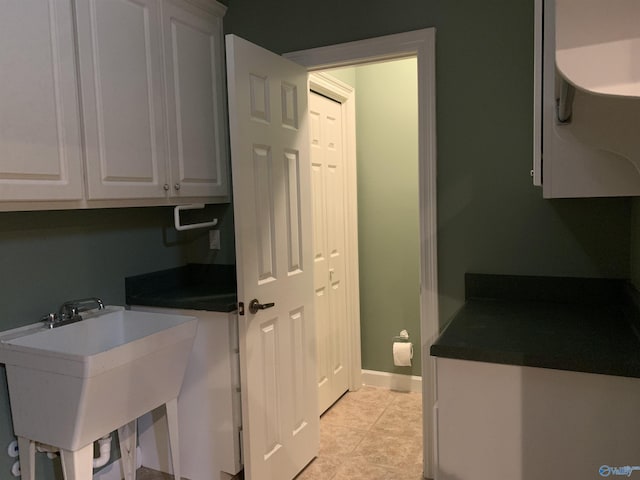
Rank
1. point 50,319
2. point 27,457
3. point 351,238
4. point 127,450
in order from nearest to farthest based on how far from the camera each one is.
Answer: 1. point 27,457
2. point 50,319
3. point 127,450
4. point 351,238

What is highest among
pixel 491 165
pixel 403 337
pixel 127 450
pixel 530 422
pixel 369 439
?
pixel 491 165

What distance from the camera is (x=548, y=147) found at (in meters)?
1.40

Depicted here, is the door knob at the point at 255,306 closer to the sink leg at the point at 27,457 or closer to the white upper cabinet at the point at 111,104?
the white upper cabinet at the point at 111,104

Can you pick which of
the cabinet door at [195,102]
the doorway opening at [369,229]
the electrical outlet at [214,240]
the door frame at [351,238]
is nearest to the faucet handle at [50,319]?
the cabinet door at [195,102]

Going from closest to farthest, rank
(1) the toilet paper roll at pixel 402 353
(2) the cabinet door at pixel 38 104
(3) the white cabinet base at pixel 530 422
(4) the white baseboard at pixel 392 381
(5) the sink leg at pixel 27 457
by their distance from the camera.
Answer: (3) the white cabinet base at pixel 530 422 → (2) the cabinet door at pixel 38 104 → (5) the sink leg at pixel 27 457 → (1) the toilet paper roll at pixel 402 353 → (4) the white baseboard at pixel 392 381

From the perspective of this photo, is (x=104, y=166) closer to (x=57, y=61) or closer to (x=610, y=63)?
(x=57, y=61)

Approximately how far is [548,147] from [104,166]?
1.56 m

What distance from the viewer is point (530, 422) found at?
4.66ft

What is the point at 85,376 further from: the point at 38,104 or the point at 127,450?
the point at 38,104

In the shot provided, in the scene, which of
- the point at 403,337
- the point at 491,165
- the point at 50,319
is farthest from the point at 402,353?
the point at 50,319

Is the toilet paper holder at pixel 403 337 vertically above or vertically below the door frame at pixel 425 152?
below

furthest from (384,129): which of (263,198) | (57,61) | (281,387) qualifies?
(57,61)

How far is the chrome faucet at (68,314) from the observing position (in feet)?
6.39

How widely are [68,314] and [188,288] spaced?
69cm
